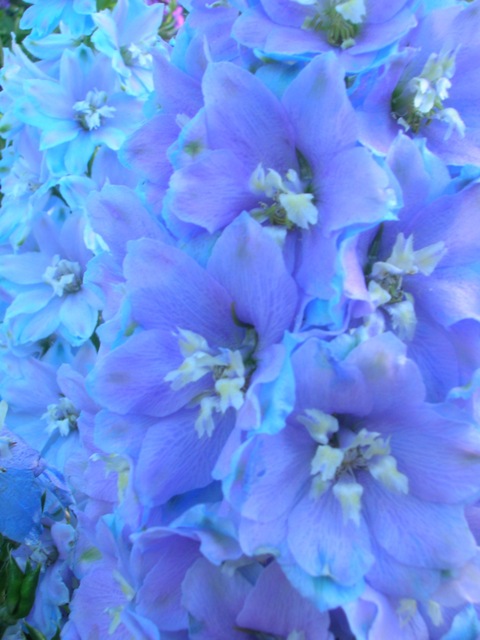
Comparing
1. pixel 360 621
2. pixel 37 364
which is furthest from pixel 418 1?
pixel 37 364

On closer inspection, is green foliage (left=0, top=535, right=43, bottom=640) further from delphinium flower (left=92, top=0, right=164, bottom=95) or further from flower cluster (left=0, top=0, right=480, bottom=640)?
delphinium flower (left=92, top=0, right=164, bottom=95)

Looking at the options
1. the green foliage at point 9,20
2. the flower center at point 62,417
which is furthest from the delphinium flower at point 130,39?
the green foliage at point 9,20

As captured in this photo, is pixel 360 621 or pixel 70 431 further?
pixel 70 431

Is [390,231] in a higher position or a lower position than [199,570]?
higher

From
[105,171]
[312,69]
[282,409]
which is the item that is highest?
[312,69]

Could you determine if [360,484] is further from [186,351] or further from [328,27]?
[328,27]

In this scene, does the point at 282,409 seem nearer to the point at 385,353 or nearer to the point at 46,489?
the point at 385,353
